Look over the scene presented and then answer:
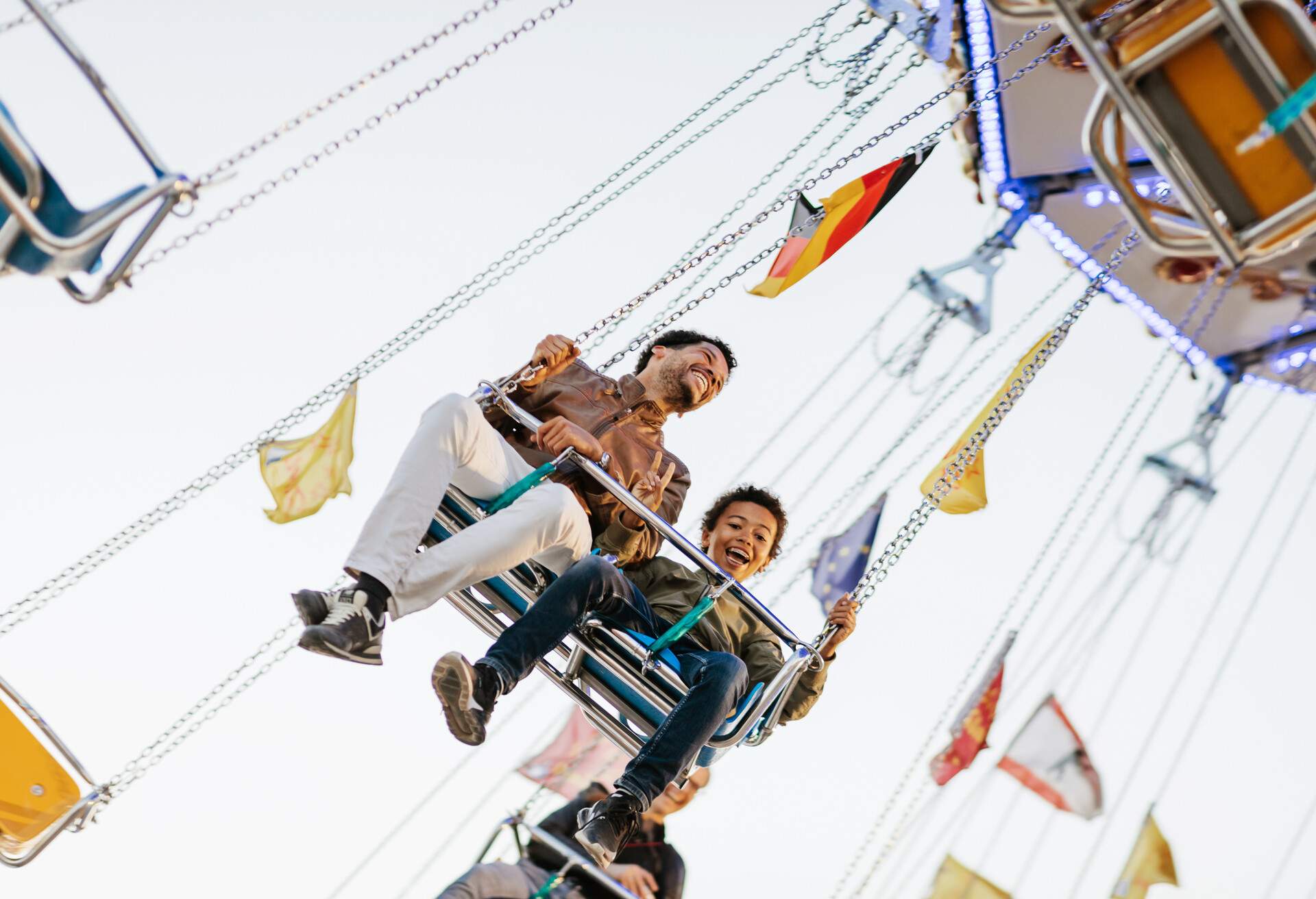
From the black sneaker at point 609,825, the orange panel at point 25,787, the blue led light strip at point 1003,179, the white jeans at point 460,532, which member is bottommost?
the orange panel at point 25,787

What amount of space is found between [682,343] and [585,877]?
67.9 inches

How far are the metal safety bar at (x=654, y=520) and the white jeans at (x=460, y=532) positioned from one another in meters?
0.08

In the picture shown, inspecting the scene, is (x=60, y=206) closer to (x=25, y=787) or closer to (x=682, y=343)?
(x=25, y=787)

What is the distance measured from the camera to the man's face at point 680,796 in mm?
5796

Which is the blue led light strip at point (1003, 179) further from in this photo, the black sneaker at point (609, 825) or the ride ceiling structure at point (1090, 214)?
the black sneaker at point (609, 825)

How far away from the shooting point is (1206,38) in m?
2.77

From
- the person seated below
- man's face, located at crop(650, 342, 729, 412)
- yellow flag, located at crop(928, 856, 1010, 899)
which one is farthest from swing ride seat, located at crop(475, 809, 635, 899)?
yellow flag, located at crop(928, 856, 1010, 899)

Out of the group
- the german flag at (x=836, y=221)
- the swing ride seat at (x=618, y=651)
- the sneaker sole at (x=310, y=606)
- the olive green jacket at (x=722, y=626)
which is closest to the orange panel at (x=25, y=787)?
the sneaker sole at (x=310, y=606)

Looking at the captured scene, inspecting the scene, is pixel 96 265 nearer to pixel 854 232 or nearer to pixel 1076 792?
pixel 854 232

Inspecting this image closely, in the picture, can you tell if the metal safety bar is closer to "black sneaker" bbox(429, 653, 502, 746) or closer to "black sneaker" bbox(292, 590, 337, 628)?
"black sneaker" bbox(429, 653, 502, 746)

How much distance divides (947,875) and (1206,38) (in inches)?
190

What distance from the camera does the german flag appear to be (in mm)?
5004

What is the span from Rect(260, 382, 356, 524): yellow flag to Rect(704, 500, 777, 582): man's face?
1.14 metres

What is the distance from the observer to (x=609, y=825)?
3684 millimetres
